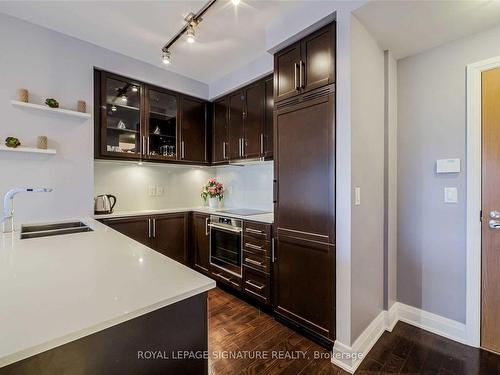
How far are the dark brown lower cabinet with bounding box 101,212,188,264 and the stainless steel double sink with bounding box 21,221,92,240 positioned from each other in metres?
0.39

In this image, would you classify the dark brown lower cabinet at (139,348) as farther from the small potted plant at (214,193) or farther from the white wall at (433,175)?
the small potted plant at (214,193)

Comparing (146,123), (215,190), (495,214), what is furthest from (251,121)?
(495,214)

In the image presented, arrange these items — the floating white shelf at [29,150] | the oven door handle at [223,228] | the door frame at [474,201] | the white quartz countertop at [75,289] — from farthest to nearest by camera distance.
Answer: the oven door handle at [223,228] < the floating white shelf at [29,150] < the door frame at [474,201] < the white quartz countertop at [75,289]

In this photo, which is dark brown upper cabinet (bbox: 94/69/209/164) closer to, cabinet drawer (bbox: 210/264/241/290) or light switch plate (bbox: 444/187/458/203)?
cabinet drawer (bbox: 210/264/241/290)

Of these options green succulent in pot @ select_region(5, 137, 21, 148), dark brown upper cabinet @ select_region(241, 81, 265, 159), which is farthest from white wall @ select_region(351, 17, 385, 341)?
green succulent in pot @ select_region(5, 137, 21, 148)

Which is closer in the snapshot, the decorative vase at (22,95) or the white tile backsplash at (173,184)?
the decorative vase at (22,95)

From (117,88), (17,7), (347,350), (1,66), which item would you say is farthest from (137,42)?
(347,350)

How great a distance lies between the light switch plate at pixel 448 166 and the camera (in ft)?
6.21

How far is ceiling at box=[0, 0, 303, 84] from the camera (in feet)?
6.30

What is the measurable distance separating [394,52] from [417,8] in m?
0.57

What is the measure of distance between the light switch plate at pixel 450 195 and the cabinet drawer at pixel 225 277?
2.02m

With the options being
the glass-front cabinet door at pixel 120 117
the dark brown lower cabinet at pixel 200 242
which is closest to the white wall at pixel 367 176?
the dark brown lower cabinet at pixel 200 242

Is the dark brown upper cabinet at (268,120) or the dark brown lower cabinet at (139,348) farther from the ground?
the dark brown upper cabinet at (268,120)

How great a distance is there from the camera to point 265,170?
121 inches
